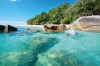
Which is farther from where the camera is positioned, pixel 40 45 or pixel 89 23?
pixel 89 23

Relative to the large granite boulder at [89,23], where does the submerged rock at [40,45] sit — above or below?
below

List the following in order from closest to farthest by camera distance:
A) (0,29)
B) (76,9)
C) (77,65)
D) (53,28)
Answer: (77,65), (0,29), (53,28), (76,9)

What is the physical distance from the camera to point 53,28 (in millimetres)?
18734

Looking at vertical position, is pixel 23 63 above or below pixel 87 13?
below

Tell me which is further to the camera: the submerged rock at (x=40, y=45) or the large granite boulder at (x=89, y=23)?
the large granite boulder at (x=89, y=23)

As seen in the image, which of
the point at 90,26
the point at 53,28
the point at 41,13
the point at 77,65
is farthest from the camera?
the point at 41,13

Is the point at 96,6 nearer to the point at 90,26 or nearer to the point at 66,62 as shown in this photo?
the point at 90,26

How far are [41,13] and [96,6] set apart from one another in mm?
34852

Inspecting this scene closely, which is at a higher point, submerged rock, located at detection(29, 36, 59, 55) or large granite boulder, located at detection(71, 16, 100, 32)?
large granite boulder, located at detection(71, 16, 100, 32)

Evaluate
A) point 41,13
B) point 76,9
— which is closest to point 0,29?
point 76,9

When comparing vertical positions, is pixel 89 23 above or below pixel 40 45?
above

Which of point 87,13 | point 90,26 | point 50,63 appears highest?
point 87,13

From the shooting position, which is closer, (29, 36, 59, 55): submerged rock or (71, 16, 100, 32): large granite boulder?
(29, 36, 59, 55): submerged rock

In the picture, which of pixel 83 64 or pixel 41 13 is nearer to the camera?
pixel 83 64
